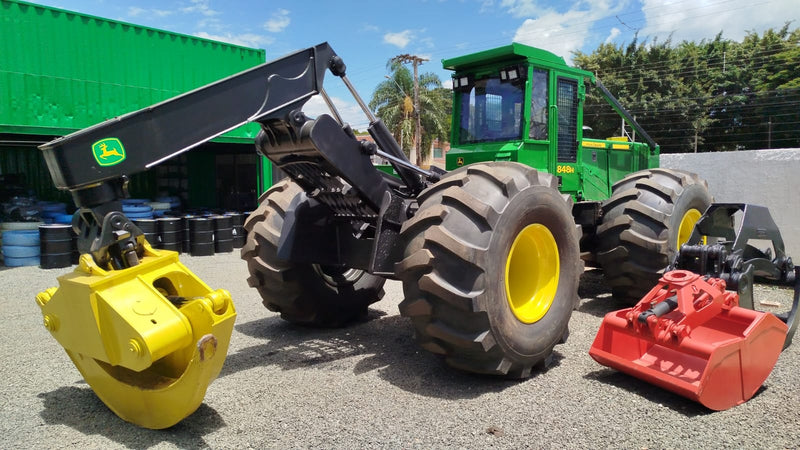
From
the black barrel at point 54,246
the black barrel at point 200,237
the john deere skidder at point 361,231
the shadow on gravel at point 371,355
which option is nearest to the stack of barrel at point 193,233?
the black barrel at point 200,237

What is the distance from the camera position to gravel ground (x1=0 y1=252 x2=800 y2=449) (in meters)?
3.22

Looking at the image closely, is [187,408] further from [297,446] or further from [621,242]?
[621,242]

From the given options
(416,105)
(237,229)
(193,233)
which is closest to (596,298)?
(193,233)

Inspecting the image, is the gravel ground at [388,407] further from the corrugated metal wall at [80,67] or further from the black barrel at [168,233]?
the corrugated metal wall at [80,67]

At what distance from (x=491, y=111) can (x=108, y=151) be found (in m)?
4.16

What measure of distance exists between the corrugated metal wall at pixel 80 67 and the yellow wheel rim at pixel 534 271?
856cm

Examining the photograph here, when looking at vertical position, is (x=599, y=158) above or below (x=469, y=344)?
above

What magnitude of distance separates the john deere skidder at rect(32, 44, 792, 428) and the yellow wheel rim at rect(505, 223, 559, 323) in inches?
0.5

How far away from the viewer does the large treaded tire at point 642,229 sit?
230 inches

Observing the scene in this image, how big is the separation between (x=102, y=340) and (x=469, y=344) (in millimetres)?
2164

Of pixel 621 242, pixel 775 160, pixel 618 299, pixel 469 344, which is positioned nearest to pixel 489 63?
pixel 621 242

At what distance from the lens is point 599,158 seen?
777cm

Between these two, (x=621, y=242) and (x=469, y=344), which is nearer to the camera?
(x=469, y=344)

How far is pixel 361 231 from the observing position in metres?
5.11
